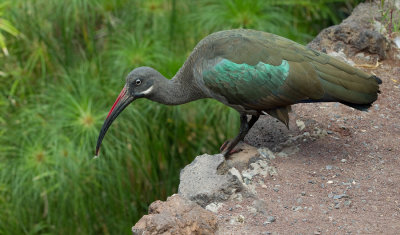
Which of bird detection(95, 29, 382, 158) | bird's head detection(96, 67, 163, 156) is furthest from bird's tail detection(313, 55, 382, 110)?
bird's head detection(96, 67, 163, 156)

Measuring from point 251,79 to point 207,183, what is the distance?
0.70 meters

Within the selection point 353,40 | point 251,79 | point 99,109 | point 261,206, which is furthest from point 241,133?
point 99,109

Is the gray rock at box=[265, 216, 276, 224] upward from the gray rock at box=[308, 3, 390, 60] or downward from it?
downward

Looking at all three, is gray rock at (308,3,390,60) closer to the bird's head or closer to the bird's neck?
the bird's neck

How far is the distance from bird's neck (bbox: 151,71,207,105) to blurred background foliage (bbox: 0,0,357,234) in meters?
1.53

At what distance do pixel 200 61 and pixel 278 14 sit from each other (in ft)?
8.39

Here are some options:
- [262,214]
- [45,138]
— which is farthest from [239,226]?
[45,138]

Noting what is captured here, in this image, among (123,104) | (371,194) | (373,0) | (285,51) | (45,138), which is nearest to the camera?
(371,194)

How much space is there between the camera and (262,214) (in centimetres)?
322

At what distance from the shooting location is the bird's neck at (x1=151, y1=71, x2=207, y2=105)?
3.90m

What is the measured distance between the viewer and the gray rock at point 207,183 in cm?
330

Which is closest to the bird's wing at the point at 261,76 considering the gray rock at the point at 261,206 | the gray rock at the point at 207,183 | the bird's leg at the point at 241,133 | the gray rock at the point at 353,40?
the bird's leg at the point at 241,133

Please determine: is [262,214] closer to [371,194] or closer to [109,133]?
[371,194]

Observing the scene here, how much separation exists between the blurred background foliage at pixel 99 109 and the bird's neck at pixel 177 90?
1533 millimetres
